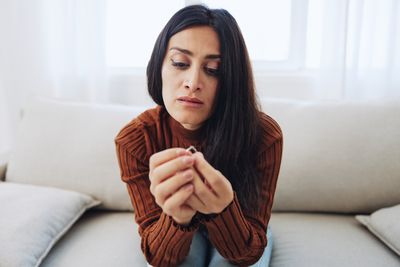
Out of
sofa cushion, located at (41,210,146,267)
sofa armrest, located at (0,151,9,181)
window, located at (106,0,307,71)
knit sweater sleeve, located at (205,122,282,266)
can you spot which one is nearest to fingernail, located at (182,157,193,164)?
knit sweater sleeve, located at (205,122,282,266)

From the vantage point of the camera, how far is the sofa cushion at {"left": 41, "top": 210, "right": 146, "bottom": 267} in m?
1.00

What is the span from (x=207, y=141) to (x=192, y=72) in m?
0.19

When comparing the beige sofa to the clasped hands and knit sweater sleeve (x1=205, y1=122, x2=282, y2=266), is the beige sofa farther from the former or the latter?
the clasped hands

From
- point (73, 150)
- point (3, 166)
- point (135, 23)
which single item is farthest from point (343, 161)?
point (3, 166)

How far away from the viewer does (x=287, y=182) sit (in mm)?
1254

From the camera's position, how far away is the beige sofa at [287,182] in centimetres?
105

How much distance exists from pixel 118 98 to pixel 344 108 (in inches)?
40.3

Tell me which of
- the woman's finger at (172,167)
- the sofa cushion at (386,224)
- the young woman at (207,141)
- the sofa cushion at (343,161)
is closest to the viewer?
the woman's finger at (172,167)

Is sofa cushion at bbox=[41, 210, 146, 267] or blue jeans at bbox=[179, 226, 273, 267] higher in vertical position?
blue jeans at bbox=[179, 226, 273, 267]

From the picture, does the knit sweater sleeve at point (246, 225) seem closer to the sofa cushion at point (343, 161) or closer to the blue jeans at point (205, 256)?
the blue jeans at point (205, 256)

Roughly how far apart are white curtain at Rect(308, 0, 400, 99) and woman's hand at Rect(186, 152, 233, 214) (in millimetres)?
1059

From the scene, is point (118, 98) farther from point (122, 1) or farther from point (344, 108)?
point (344, 108)

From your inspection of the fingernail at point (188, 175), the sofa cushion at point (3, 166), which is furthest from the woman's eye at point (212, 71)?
the sofa cushion at point (3, 166)

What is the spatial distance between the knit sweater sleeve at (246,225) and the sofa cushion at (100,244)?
293 millimetres
